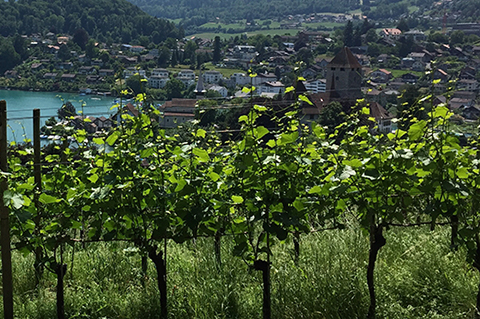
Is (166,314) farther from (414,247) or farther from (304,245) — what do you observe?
(414,247)

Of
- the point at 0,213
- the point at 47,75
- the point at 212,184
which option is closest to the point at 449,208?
the point at 212,184

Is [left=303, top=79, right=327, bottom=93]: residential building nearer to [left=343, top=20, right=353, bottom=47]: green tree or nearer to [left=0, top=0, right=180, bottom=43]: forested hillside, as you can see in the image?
[left=343, top=20, right=353, bottom=47]: green tree

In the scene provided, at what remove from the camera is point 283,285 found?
9.46ft

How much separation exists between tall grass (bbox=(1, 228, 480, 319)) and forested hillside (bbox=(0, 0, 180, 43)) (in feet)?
321

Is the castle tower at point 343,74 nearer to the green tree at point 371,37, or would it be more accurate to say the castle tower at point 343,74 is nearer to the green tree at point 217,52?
the green tree at point 217,52

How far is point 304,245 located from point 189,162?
3.86 ft

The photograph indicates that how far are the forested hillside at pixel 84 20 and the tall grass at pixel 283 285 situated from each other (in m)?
98.0

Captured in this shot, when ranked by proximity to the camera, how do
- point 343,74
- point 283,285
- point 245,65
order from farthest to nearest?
point 245,65 < point 343,74 < point 283,285

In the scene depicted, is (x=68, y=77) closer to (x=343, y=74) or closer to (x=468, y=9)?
(x=343, y=74)

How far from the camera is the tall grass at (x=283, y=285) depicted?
276cm

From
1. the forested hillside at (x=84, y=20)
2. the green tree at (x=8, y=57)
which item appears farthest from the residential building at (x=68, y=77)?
the forested hillside at (x=84, y=20)

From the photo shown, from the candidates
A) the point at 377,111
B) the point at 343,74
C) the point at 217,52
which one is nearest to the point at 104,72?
the point at 217,52

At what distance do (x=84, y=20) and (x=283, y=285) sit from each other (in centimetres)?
10811

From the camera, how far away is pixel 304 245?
3572mm
